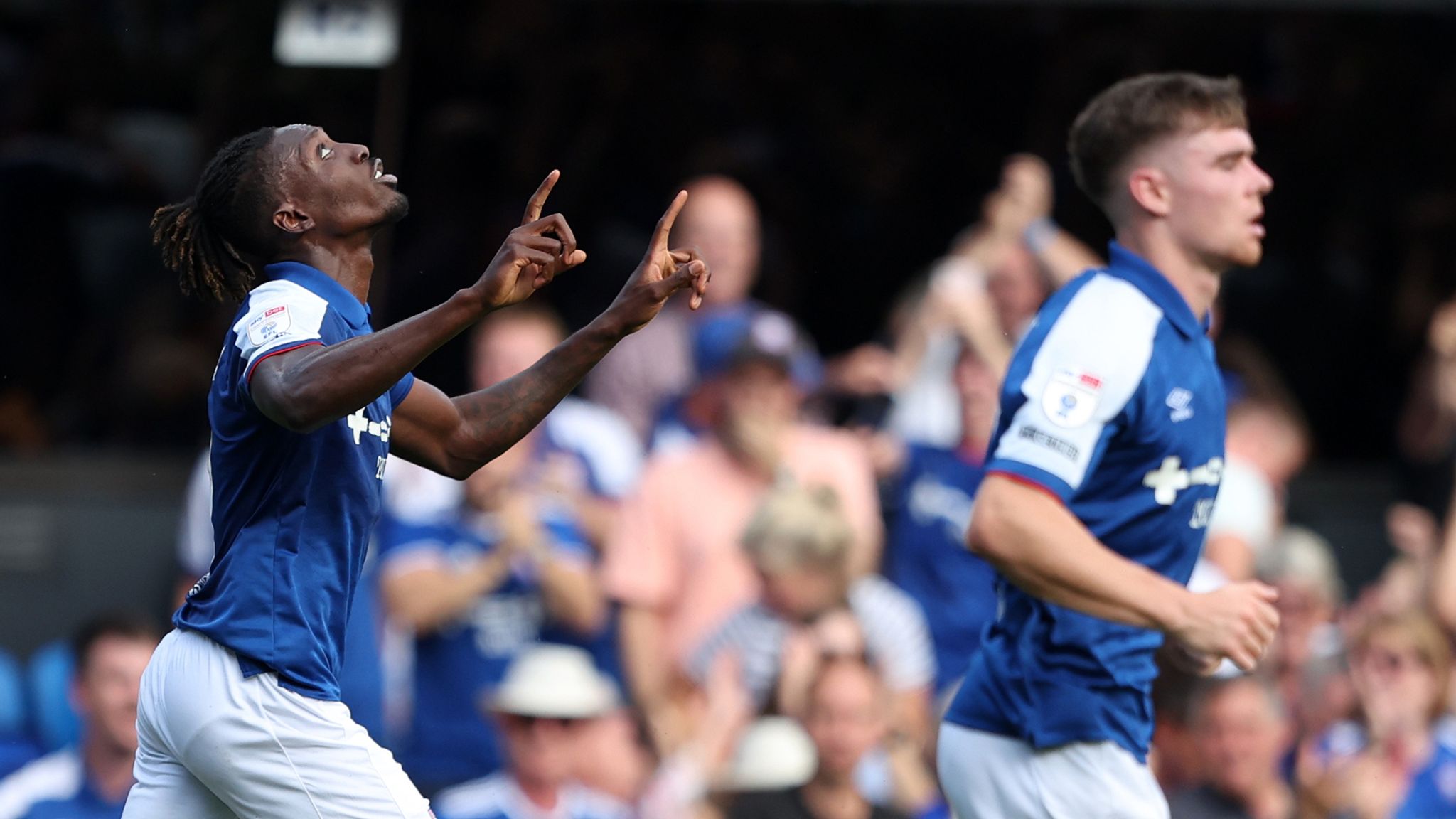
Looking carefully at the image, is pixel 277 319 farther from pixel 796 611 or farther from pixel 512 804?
pixel 796 611

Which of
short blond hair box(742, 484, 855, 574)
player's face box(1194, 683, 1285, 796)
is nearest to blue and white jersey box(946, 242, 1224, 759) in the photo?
player's face box(1194, 683, 1285, 796)

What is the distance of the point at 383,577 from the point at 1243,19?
16.7 feet

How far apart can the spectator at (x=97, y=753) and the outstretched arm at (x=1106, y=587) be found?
11.2 feet

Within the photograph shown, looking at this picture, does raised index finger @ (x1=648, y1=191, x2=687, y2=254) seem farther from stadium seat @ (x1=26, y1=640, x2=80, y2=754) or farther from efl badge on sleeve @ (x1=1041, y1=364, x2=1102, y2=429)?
stadium seat @ (x1=26, y1=640, x2=80, y2=754)

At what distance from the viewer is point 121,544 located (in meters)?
7.59

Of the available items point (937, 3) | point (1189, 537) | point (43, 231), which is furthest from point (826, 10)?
point (1189, 537)

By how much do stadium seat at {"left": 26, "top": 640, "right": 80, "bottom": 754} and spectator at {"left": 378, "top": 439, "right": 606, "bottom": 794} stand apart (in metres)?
1.17

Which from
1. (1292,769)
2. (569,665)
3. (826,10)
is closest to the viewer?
(569,665)

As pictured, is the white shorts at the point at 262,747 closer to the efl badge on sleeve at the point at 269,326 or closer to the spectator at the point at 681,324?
the efl badge on sleeve at the point at 269,326

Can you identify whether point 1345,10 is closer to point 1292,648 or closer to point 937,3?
point 937,3

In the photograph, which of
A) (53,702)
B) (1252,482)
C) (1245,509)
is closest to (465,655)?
(53,702)

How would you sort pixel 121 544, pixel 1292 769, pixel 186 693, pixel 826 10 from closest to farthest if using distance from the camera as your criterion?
pixel 186 693, pixel 1292 769, pixel 121 544, pixel 826 10

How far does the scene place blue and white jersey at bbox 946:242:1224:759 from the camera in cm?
365

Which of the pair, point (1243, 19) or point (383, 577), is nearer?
point (383, 577)
